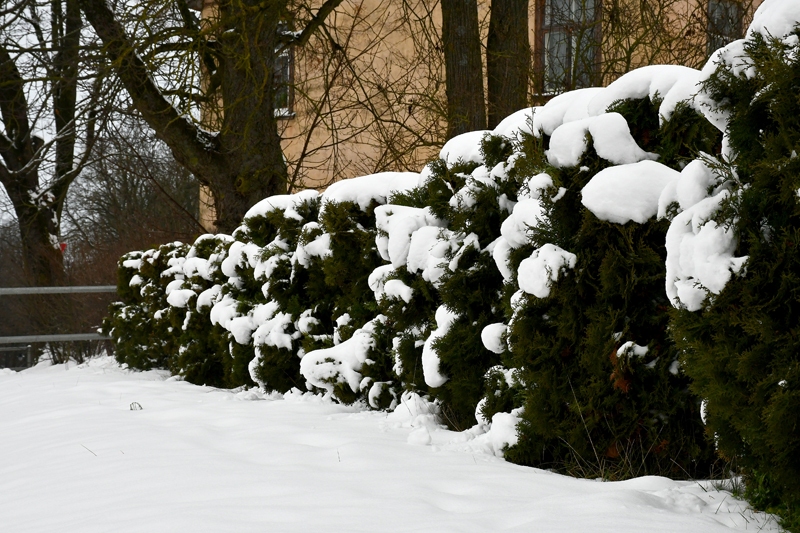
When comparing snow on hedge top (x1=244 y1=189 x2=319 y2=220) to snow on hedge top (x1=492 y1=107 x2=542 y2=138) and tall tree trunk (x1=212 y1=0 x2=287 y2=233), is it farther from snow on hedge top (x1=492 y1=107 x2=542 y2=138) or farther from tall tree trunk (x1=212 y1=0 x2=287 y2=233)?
tall tree trunk (x1=212 y1=0 x2=287 y2=233)

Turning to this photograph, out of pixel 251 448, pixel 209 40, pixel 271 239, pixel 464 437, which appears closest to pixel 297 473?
pixel 251 448

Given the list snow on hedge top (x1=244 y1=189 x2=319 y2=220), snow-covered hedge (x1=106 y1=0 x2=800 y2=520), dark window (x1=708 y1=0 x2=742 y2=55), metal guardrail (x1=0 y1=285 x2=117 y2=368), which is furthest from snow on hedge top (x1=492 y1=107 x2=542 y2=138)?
metal guardrail (x1=0 y1=285 x2=117 y2=368)

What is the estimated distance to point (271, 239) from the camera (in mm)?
6738

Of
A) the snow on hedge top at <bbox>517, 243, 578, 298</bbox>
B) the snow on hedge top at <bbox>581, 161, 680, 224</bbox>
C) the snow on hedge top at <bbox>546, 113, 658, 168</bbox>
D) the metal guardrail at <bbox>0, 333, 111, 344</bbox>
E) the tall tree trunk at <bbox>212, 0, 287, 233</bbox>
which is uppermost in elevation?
the tall tree trunk at <bbox>212, 0, 287, 233</bbox>

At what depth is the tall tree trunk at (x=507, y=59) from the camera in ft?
30.6

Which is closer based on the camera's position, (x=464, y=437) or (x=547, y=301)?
(x=547, y=301)

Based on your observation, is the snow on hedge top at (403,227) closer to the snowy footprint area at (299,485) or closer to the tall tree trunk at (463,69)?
the snowy footprint area at (299,485)

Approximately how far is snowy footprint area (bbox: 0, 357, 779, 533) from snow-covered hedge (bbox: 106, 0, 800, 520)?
31 cm

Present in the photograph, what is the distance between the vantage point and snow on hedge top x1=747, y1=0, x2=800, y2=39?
2.73m

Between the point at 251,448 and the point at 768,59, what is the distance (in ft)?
9.15

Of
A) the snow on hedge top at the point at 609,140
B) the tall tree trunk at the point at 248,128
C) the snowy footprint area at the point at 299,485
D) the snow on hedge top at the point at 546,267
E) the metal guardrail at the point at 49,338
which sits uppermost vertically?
the tall tree trunk at the point at 248,128

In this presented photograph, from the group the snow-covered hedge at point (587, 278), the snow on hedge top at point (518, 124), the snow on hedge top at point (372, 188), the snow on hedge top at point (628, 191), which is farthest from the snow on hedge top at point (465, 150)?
the snow on hedge top at point (628, 191)

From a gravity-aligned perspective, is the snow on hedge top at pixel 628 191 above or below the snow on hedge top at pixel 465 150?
below

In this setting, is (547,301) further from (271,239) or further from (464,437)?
(271,239)
